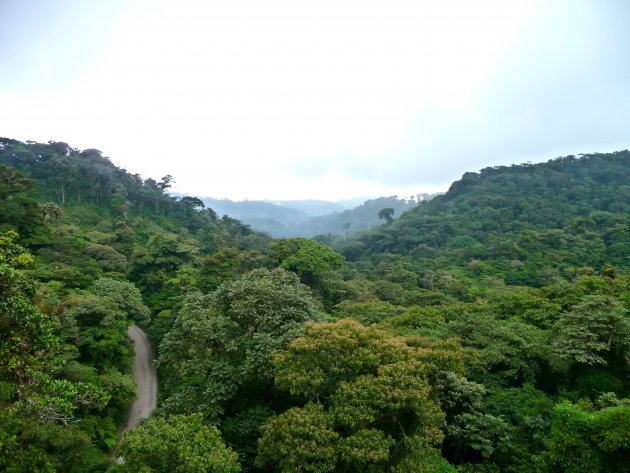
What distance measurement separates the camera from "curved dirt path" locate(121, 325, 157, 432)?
644 inches

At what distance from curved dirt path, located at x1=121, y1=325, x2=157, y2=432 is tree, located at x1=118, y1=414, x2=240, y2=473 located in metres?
8.31

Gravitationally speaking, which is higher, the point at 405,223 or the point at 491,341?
the point at 405,223

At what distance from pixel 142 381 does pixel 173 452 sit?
1387cm

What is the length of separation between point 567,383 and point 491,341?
2435 millimetres

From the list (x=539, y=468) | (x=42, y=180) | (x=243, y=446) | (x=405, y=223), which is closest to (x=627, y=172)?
(x=405, y=223)

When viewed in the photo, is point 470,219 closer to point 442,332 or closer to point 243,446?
point 442,332

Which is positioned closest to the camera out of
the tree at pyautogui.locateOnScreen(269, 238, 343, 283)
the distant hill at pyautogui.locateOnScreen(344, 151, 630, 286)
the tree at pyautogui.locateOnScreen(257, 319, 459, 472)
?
the tree at pyautogui.locateOnScreen(257, 319, 459, 472)

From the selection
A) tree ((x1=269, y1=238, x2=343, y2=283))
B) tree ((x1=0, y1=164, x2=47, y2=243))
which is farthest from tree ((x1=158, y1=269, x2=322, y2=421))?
tree ((x1=269, y1=238, x2=343, y2=283))

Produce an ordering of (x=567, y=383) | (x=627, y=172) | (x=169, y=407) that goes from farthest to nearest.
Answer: (x=627, y=172) < (x=567, y=383) < (x=169, y=407)

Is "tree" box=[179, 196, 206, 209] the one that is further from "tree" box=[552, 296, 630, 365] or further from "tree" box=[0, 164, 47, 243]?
"tree" box=[552, 296, 630, 365]

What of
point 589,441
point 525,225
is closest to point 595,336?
point 589,441

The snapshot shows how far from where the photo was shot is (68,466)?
8672 mm

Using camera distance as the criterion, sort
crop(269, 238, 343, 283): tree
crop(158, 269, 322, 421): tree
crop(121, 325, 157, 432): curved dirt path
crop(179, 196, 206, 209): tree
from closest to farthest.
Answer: crop(158, 269, 322, 421): tree < crop(121, 325, 157, 432): curved dirt path < crop(269, 238, 343, 283): tree < crop(179, 196, 206, 209): tree

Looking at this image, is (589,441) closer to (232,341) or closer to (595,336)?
(595,336)
